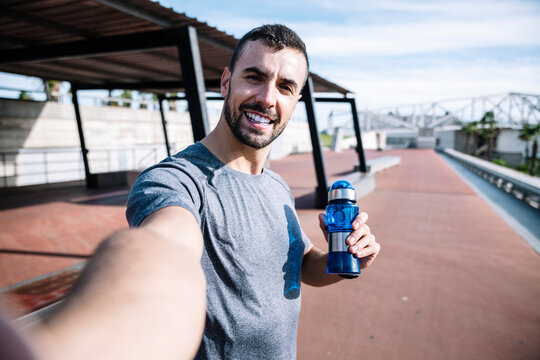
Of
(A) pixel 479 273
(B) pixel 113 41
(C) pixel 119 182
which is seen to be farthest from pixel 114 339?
(C) pixel 119 182

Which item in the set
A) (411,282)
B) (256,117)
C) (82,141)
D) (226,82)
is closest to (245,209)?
(256,117)

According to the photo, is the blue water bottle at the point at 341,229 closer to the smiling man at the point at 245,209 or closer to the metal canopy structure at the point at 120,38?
the smiling man at the point at 245,209

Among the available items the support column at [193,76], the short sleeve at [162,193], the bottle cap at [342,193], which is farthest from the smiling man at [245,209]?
the support column at [193,76]

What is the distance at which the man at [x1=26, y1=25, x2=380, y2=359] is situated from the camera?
556mm

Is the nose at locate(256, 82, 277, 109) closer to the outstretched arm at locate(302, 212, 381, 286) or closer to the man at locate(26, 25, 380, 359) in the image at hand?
the man at locate(26, 25, 380, 359)

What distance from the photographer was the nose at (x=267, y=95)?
1501 mm

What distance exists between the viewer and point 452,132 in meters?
79.1

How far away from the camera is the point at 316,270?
1.77 meters

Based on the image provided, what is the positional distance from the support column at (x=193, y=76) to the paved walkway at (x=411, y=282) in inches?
92.9

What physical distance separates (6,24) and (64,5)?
203 centimetres

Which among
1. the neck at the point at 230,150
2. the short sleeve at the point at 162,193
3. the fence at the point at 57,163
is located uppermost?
the neck at the point at 230,150

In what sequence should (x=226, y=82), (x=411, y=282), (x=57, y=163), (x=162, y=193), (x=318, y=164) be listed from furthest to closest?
1. (x=57, y=163)
2. (x=318, y=164)
3. (x=411, y=282)
4. (x=226, y=82)
5. (x=162, y=193)

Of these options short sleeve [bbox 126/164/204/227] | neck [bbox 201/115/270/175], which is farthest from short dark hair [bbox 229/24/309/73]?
short sleeve [bbox 126/164/204/227]

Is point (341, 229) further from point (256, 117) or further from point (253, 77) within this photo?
point (253, 77)
